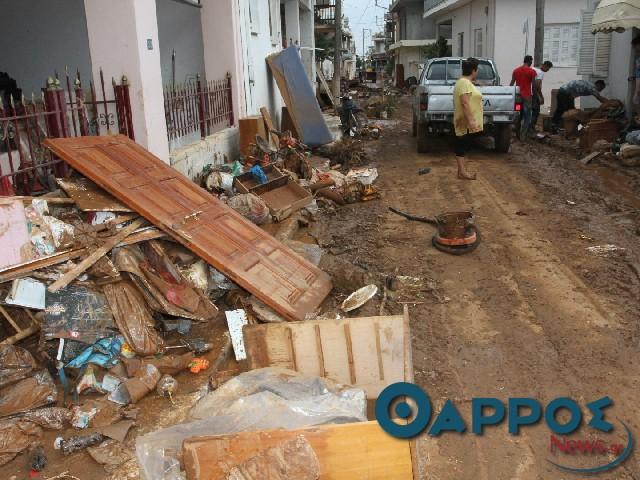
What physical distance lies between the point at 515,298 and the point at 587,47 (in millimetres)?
13451

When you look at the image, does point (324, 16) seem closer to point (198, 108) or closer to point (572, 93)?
point (572, 93)

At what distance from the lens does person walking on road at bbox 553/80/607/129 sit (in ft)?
46.9

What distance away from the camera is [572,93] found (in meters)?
14.8

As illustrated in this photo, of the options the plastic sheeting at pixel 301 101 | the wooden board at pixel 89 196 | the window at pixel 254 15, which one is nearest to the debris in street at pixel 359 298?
the wooden board at pixel 89 196

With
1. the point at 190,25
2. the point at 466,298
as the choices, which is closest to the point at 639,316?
the point at 466,298

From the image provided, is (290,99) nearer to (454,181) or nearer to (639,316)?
(454,181)

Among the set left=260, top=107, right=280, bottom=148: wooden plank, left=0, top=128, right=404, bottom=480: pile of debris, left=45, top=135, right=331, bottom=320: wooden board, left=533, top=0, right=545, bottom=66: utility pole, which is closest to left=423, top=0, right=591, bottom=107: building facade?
left=533, top=0, right=545, bottom=66: utility pole

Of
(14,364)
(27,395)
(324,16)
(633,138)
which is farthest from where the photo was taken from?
(324,16)

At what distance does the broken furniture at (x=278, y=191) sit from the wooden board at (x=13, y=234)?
358cm

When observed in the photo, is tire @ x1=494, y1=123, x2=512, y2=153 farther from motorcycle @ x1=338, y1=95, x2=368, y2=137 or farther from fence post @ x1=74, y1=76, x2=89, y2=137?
fence post @ x1=74, y1=76, x2=89, y2=137

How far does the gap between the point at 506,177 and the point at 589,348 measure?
20.7 ft

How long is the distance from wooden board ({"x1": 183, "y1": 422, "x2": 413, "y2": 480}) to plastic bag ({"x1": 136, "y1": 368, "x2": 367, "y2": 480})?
0.22 metres

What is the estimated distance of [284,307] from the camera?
4.91 metres

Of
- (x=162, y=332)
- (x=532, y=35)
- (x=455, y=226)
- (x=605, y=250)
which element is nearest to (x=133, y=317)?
(x=162, y=332)
